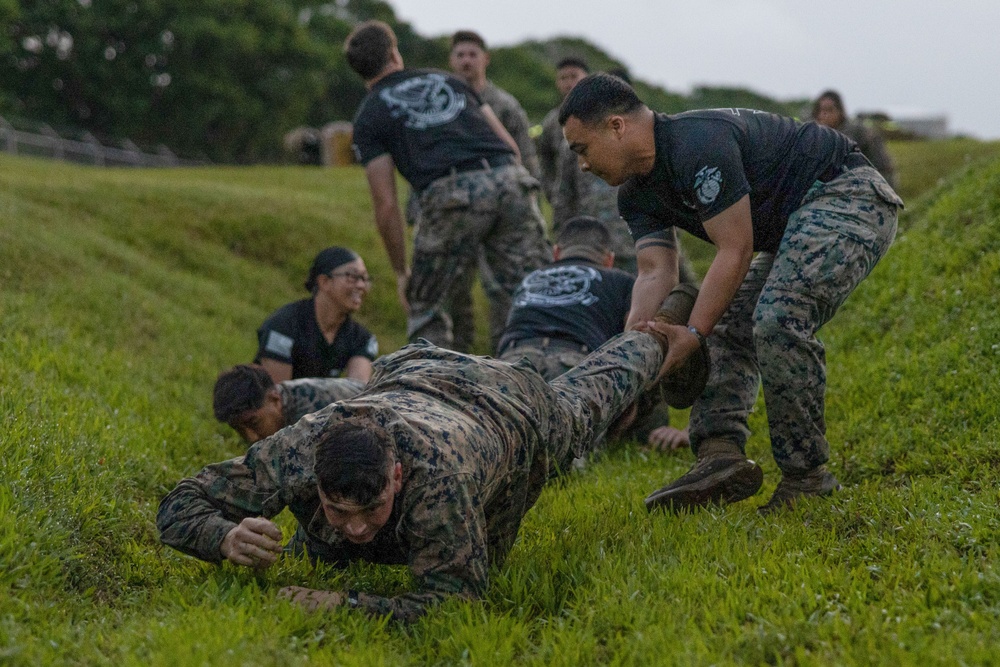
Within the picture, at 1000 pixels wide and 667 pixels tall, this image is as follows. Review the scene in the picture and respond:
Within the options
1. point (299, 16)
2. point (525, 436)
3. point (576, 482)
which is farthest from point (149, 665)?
point (299, 16)

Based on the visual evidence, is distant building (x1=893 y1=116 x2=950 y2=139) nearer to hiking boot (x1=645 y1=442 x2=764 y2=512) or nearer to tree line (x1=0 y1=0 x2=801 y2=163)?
tree line (x1=0 y1=0 x2=801 y2=163)

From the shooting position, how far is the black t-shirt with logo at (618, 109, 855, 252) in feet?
15.9

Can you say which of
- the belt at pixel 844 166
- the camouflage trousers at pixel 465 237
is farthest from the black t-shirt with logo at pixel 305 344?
the belt at pixel 844 166

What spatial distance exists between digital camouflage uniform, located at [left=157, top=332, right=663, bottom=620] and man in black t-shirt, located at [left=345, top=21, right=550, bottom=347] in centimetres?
318

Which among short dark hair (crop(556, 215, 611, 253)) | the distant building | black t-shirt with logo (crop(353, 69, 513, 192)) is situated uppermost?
black t-shirt with logo (crop(353, 69, 513, 192))

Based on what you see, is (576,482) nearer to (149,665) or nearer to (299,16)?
(149,665)

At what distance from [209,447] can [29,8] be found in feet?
121

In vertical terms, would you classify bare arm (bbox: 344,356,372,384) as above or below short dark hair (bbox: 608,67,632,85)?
below

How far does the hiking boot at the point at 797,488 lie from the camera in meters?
5.17

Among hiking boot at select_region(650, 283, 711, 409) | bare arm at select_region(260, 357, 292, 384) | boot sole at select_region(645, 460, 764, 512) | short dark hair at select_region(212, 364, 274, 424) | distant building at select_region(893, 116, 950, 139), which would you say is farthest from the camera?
distant building at select_region(893, 116, 950, 139)

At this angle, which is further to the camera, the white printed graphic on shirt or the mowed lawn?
the white printed graphic on shirt

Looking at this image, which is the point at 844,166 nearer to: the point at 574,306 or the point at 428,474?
the point at 574,306

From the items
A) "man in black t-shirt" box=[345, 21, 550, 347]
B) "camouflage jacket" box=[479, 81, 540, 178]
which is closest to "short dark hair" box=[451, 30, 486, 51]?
"camouflage jacket" box=[479, 81, 540, 178]

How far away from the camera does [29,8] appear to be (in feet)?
125
